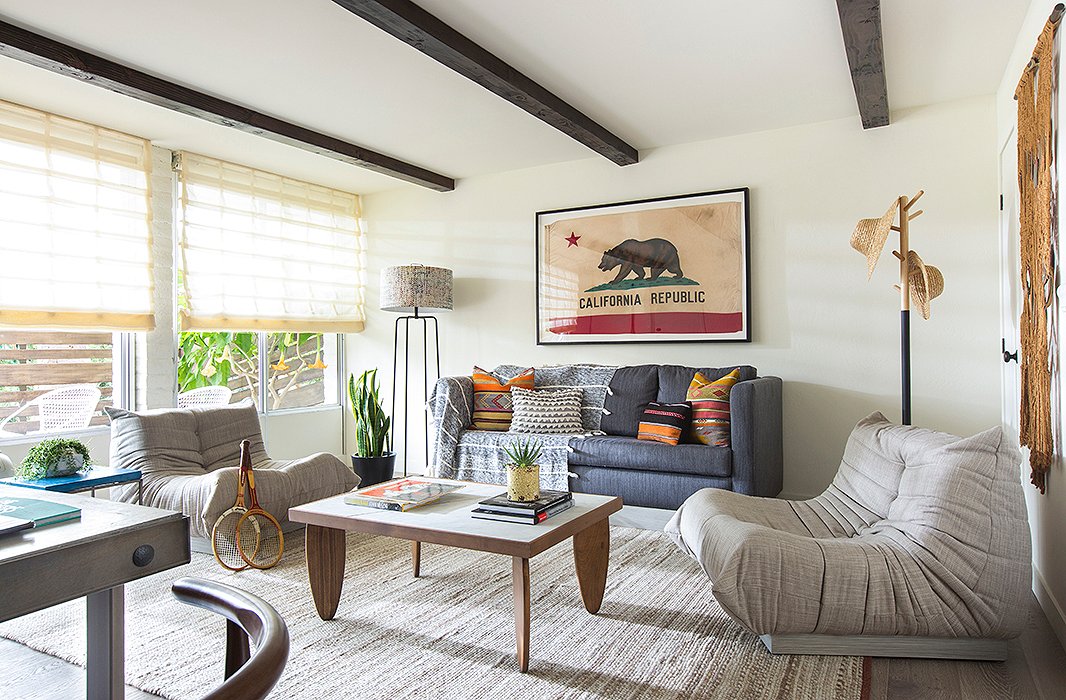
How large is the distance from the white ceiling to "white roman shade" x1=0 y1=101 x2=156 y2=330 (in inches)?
6.3

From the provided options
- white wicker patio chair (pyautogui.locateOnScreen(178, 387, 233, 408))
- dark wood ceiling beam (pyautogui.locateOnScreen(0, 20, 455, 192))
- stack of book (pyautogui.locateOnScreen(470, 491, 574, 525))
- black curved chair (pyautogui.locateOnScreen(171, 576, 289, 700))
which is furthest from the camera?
white wicker patio chair (pyautogui.locateOnScreen(178, 387, 233, 408))

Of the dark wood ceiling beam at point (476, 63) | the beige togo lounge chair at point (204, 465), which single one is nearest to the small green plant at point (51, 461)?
the beige togo lounge chair at point (204, 465)

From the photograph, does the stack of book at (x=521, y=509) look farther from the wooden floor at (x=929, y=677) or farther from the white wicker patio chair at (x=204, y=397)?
the white wicker patio chair at (x=204, y=397)

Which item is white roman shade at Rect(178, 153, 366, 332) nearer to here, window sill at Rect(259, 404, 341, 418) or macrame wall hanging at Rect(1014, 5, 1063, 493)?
window sill at Rect(259, 404, 341, 418)

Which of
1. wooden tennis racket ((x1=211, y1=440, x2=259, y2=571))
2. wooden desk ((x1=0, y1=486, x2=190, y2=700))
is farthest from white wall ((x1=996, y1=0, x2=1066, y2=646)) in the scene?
wooden tennis racket ((x1=211, y1=440, x2=259, y2=571))

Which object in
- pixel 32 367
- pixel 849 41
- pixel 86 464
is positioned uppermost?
pixel 849 41

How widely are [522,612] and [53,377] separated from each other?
140 inches

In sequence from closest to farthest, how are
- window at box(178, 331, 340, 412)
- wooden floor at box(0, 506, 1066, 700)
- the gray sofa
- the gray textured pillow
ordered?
wooden floor at box(0, 506, 1066, 700) → the gray sofa → the gray textured pillow → window at box(178, 331, 340, 412)

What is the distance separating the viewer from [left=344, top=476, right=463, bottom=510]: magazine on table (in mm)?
2779

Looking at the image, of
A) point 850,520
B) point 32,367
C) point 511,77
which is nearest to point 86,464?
point 32,367

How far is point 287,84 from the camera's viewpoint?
3.83 metres

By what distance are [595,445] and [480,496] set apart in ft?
4.41

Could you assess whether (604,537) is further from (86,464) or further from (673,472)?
(86,464)

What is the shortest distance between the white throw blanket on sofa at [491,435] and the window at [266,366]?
1.66m
